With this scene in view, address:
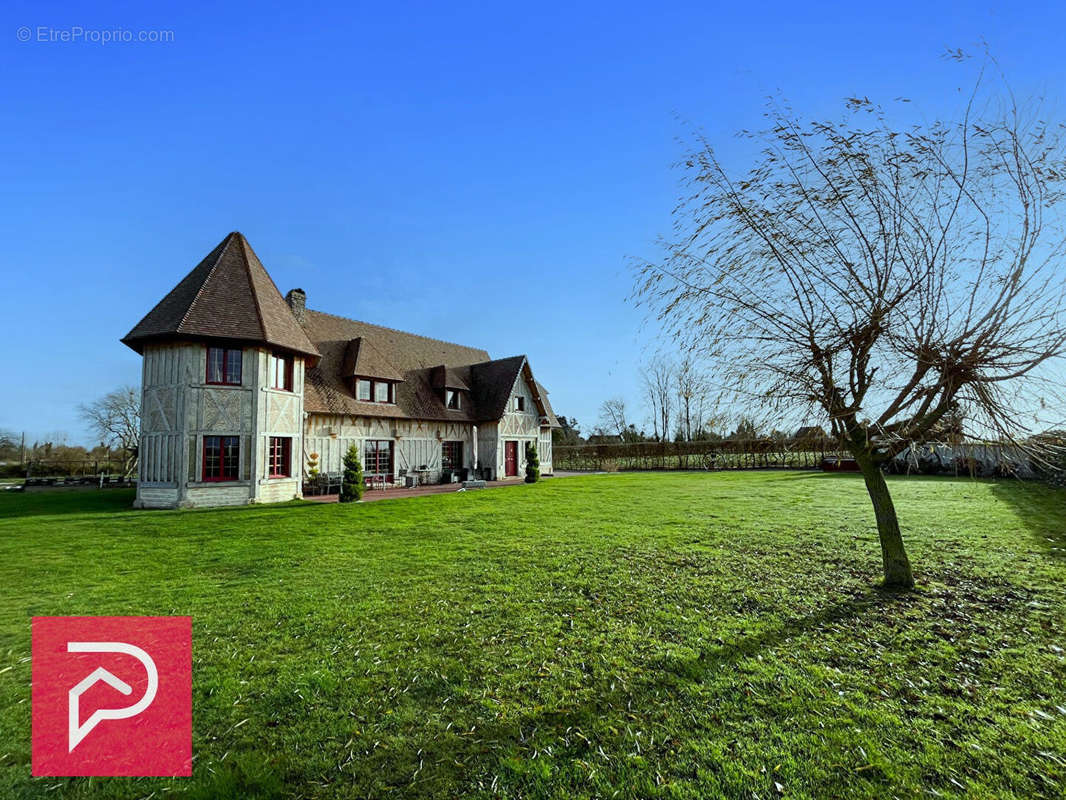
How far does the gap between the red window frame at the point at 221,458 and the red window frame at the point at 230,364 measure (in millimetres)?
1726

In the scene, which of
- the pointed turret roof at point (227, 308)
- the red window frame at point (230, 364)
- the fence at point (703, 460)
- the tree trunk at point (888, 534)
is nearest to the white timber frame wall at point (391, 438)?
the pointed turret roof at point (227, 308)

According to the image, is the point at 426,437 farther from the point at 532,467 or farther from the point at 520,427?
the point at 520,427

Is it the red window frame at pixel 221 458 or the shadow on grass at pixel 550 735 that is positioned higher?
the red window frame at pixel 221 458

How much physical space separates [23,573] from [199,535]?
9.67 feet

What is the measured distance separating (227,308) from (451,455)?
12072 mm

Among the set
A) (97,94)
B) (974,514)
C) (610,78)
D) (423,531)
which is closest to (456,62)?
(610,78)

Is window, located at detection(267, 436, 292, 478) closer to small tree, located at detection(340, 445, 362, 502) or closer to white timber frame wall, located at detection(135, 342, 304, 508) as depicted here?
white timber frame wall, located at detection(135, 342, 304, 508)

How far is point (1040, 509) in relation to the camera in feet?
37.7

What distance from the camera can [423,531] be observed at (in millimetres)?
9984

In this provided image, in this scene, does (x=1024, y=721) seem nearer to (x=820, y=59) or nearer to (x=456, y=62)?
(x=820, y=59)

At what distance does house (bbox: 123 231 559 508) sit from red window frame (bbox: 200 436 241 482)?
3cm

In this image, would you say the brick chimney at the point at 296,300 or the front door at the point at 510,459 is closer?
the brick chimney at the point at 296,300

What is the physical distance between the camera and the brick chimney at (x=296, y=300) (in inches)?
776

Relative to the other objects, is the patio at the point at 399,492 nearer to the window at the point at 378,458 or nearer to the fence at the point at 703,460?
the window at the point at 378,458
